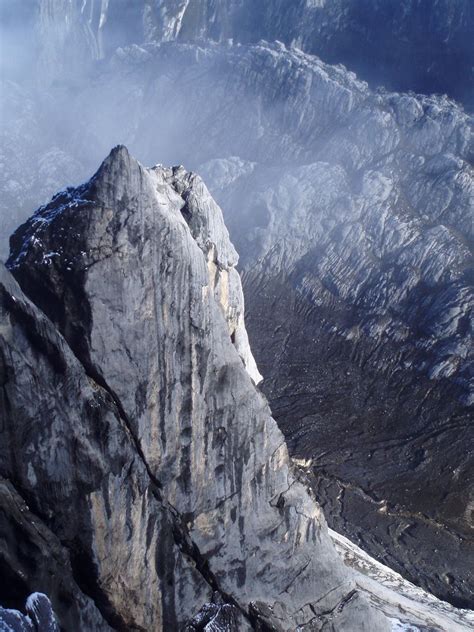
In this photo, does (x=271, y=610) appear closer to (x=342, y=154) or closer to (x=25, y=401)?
(x=25, y=401)

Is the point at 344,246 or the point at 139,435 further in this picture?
the point at 344,246

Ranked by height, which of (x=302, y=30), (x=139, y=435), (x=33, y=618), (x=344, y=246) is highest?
(x=302, y=30)

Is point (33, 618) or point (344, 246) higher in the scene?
point (33, 618)

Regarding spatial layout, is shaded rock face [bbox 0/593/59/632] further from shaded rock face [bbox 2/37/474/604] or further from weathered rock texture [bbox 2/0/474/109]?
weathered rock texture [bbox 2/0/474/109]

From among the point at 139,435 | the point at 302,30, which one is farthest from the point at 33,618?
the point at 302,30

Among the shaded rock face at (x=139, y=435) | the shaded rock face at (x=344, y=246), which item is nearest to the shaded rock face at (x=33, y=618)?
the shaded rock face at (x=139, y=435)

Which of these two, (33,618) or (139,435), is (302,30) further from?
(33,618)

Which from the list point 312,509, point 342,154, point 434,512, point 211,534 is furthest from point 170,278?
point 342,154

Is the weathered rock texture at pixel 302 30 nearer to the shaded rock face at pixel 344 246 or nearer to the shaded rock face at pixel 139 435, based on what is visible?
the shaded rock face at pixel 344 246
